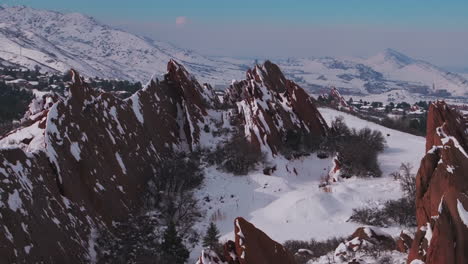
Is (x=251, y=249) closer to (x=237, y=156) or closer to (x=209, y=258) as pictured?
(x=209, y=258)

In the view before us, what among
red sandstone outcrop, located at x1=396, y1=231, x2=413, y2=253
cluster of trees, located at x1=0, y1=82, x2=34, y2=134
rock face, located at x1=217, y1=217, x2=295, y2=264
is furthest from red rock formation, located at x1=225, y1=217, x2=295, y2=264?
cluster of trees, located at x1=0, y1=82, x2=34, y2=134

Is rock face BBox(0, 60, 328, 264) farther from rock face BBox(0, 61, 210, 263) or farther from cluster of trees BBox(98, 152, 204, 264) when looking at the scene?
cluster of trees BBox(98, 152, 204, 264)

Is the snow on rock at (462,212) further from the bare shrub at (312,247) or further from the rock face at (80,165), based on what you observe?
the rock face at (80,165)

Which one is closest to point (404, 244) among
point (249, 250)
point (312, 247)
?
point (312, 247)

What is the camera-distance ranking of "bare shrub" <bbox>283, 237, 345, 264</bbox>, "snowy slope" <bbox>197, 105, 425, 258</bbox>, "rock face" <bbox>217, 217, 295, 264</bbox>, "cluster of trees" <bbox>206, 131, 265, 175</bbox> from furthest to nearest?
"cluster of trees" <bbox>206, 131, 265, 175</bbox> → "snowy slope" <bbox>197, 105, 425, 258</bbox> → "bare shrub" <bbox>283, 237, 345, 264</bbox> → "rock face" <bbox>217, 217, 295, 264</bbox>

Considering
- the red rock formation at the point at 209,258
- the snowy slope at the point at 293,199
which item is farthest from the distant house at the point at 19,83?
the red rock formation at the point at 209,258

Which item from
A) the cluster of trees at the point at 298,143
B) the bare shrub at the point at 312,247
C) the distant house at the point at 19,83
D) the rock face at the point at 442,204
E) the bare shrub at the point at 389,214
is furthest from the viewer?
the distant house at the point at 19,83

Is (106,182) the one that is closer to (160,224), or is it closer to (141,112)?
(160,224)
